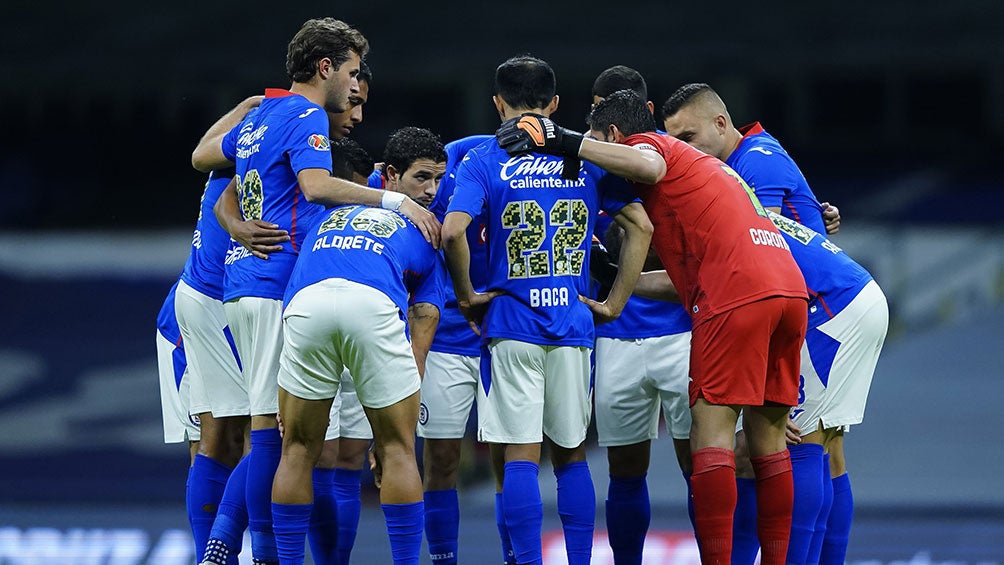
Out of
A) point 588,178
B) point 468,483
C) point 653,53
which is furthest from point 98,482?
point 588,178

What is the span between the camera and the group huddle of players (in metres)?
4.78

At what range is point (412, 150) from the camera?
5.61 meters

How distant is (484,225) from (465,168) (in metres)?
0.37

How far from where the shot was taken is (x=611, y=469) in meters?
5.77

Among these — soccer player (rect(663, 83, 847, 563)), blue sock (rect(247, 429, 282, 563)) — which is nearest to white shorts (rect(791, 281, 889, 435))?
soccer player (rect(663, 83, 847, 563))

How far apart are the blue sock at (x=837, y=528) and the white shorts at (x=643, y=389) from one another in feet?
2.62

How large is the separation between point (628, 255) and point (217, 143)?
2042mm

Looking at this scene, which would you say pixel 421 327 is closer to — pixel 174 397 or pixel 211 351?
pixel 211 351

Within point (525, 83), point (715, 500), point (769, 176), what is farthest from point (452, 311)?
point (715, 500)

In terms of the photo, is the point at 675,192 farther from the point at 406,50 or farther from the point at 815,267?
the point at 406,50

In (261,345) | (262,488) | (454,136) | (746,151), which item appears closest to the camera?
(262,488)

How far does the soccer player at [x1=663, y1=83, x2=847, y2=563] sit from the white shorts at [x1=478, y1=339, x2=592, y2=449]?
89 cm

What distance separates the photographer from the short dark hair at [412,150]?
561 centimetres

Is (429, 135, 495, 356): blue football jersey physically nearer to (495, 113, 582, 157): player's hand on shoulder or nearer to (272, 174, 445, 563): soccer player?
(495, 113, 582, 157): player's hand on shoulder
